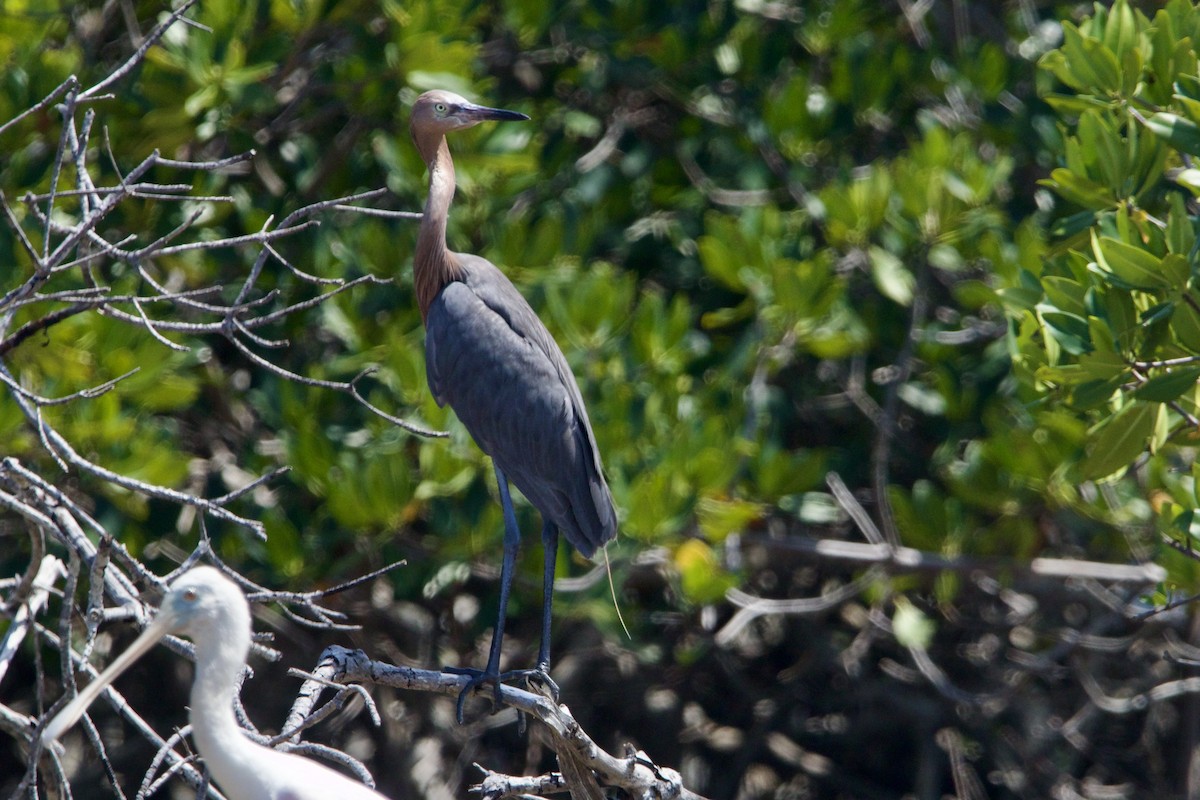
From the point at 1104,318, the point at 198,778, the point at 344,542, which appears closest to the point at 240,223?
the point at 344,542

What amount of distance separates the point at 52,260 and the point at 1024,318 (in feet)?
8.05

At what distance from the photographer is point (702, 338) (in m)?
5.63

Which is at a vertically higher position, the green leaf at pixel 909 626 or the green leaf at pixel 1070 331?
the green leaf at pixel 1070 331

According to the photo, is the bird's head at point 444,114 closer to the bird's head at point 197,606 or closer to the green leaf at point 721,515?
the green leaf at point 721,515

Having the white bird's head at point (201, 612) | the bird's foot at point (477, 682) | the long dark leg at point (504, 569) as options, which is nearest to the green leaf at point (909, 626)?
the long dark leg at point (504, 569)

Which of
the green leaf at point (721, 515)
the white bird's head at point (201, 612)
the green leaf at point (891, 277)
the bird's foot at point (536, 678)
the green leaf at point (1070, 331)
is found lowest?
the green leaf at point (721, 515)

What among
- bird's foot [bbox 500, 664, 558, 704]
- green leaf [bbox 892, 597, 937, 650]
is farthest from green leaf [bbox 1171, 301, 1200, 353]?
green leaf [bbox 892, 597, 937, 650]

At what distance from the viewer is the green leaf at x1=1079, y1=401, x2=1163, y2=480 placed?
3.63 m

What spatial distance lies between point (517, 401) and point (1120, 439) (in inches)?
68.4

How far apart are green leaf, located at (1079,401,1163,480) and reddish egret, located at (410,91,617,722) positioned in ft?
4.58

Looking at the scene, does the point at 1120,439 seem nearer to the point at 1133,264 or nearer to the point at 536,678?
the point at 1133,264

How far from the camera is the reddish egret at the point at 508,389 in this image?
4297 millimetres

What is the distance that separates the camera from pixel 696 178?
604cm

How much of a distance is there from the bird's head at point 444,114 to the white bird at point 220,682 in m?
2.30
